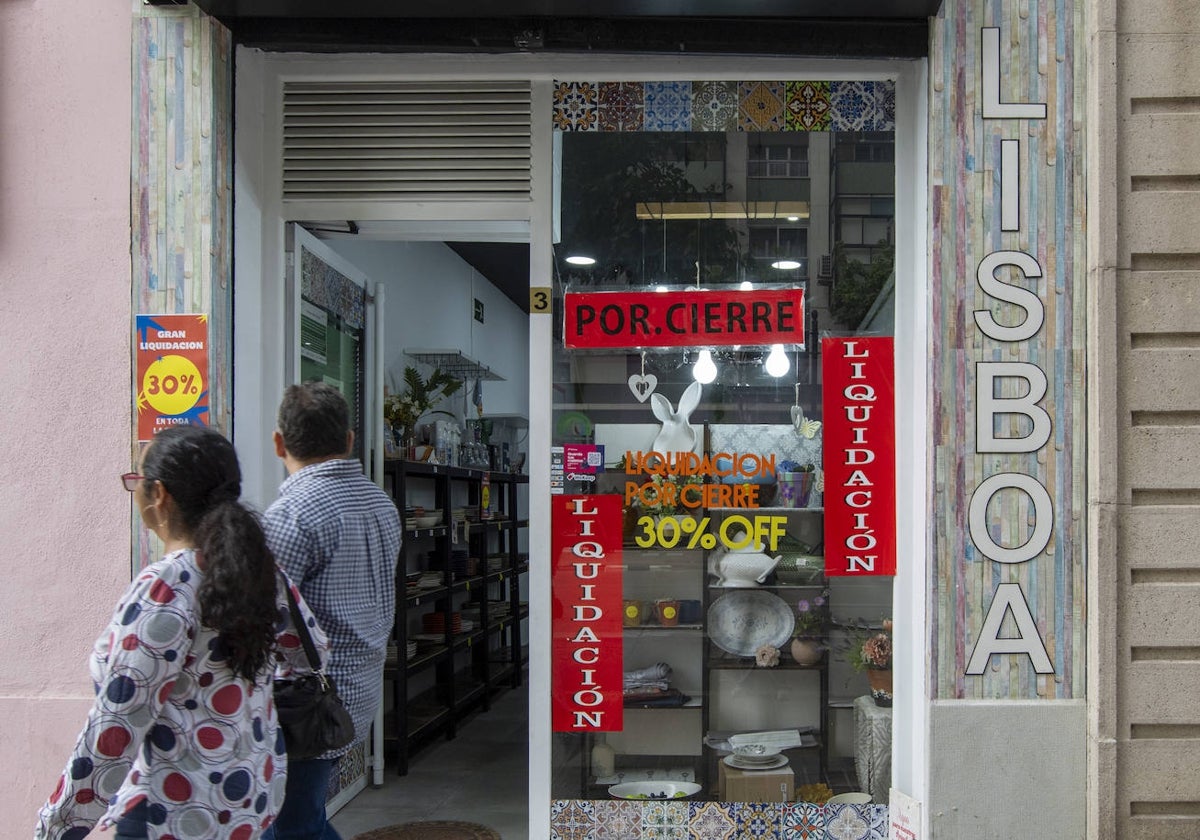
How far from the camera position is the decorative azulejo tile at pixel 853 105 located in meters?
4.71

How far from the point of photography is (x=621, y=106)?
15.6 ft

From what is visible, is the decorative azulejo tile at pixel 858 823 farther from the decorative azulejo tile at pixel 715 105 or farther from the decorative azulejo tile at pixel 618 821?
the decorative azulejo tile at pixel 715 105

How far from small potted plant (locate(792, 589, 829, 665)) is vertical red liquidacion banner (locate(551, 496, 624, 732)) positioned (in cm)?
75

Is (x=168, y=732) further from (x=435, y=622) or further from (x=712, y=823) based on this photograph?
(x=435, y=622)

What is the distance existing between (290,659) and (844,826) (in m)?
2.68

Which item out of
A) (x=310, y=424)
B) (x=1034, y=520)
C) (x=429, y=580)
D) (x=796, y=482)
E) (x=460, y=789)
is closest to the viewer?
(x=310, y=424)

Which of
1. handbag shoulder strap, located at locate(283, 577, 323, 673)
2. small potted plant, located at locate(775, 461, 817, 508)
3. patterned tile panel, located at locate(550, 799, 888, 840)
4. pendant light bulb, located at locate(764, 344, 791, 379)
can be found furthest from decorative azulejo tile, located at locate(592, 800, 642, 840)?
handbag shoulder strap, located at locate(283, 577, 323, 673)

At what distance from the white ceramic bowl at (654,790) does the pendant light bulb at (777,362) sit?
1732 millimetres

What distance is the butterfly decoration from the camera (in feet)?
15.4

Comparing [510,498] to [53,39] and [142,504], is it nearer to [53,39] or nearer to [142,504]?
[53,39]

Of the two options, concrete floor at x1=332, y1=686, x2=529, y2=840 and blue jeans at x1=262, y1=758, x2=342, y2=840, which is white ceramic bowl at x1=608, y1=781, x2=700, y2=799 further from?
blue jeans at x1=262, y1=758, x2=342, y2=840

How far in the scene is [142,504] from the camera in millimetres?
2559

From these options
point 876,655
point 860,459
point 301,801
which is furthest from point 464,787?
point 301,801

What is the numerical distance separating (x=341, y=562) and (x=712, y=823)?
2197mm
